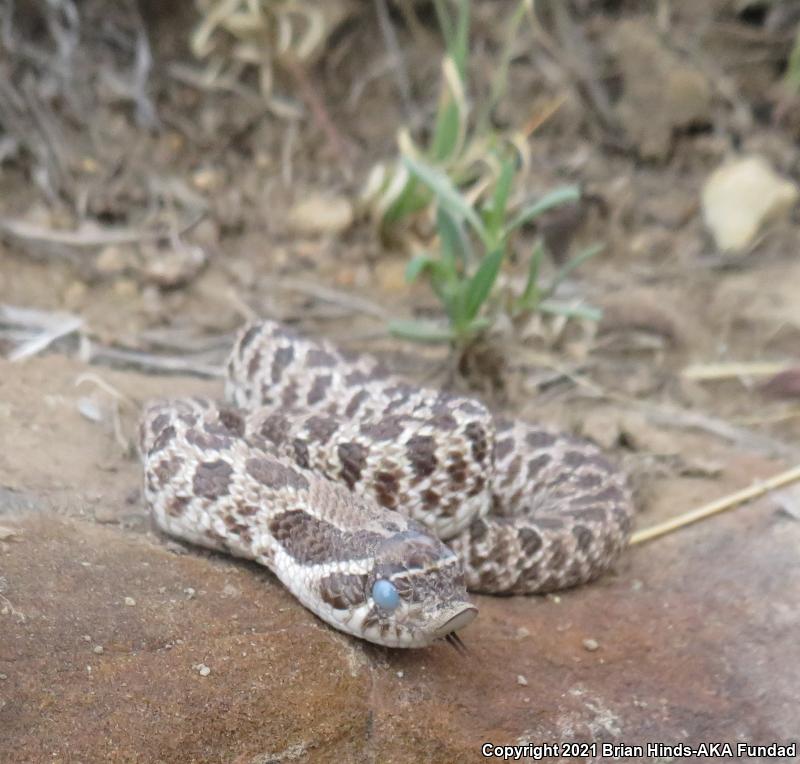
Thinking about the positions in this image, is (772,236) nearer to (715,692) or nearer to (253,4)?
(253,4)

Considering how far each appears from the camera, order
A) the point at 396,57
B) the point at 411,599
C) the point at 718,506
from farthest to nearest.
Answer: the point at 396,57
the point at 718,506
the point at 411,599

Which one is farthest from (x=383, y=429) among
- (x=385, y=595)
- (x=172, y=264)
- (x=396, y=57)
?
(x=396, y=57)

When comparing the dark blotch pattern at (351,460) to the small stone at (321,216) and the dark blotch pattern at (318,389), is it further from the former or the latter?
the small stone at (321,216)

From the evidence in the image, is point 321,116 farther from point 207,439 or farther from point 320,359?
point 207,439

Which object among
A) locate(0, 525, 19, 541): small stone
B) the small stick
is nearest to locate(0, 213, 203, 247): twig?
locate(0, 525, 19, 541): small stone

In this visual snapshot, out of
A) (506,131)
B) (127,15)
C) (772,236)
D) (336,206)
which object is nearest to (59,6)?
(127,15)

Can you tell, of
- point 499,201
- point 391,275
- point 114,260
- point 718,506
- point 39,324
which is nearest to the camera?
point 718,506

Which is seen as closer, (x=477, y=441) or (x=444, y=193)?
(x=477, y=441)
